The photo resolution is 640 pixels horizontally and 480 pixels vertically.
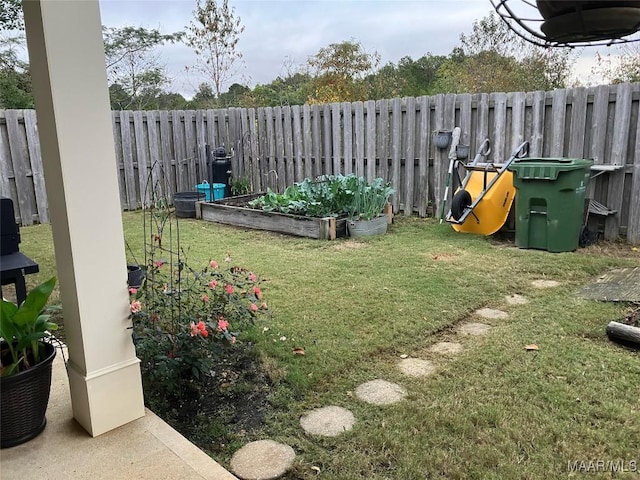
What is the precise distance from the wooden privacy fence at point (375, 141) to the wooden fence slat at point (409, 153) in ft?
0.04

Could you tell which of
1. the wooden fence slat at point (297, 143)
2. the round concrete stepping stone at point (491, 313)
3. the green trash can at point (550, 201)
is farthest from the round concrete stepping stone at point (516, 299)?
the wooden fence slat at point (297, 143)

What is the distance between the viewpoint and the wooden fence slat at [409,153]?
20.8ft

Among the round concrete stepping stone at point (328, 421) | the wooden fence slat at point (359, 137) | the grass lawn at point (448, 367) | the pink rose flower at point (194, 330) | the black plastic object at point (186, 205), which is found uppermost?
the wooden fence slat at point (359, 137)

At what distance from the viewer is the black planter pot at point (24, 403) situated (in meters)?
1.72

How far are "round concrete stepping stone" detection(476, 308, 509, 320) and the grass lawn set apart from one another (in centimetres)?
6

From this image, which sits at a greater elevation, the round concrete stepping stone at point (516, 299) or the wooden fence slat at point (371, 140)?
the wooden fence slat at point (371, 140)

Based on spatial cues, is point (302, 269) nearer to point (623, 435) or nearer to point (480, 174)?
point (480, 174)

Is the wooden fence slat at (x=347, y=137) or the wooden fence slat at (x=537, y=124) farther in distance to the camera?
the wooden fence slat at (x=347, y=137)

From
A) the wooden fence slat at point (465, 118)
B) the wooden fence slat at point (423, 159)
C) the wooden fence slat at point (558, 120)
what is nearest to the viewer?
the wooden fence slat at point (558, 120)

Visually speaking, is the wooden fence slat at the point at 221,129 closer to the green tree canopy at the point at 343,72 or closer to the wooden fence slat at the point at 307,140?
the wooden fence slat at the point at 307,140

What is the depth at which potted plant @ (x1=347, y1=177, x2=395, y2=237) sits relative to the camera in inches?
220

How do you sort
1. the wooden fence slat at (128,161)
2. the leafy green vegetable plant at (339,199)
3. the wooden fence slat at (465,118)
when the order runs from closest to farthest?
the leafy green vegetable plant at (339,199) → the wooden fence slat at (465,118) → the wooden fence slat at (128,161)

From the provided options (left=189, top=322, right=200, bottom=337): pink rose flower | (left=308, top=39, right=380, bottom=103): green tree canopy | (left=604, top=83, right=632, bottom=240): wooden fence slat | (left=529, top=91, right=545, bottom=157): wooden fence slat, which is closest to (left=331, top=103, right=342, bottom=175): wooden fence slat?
(left=529, top=91, right=545, bottom=157): wooden fence slat

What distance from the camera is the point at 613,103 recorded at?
484 centimetres
